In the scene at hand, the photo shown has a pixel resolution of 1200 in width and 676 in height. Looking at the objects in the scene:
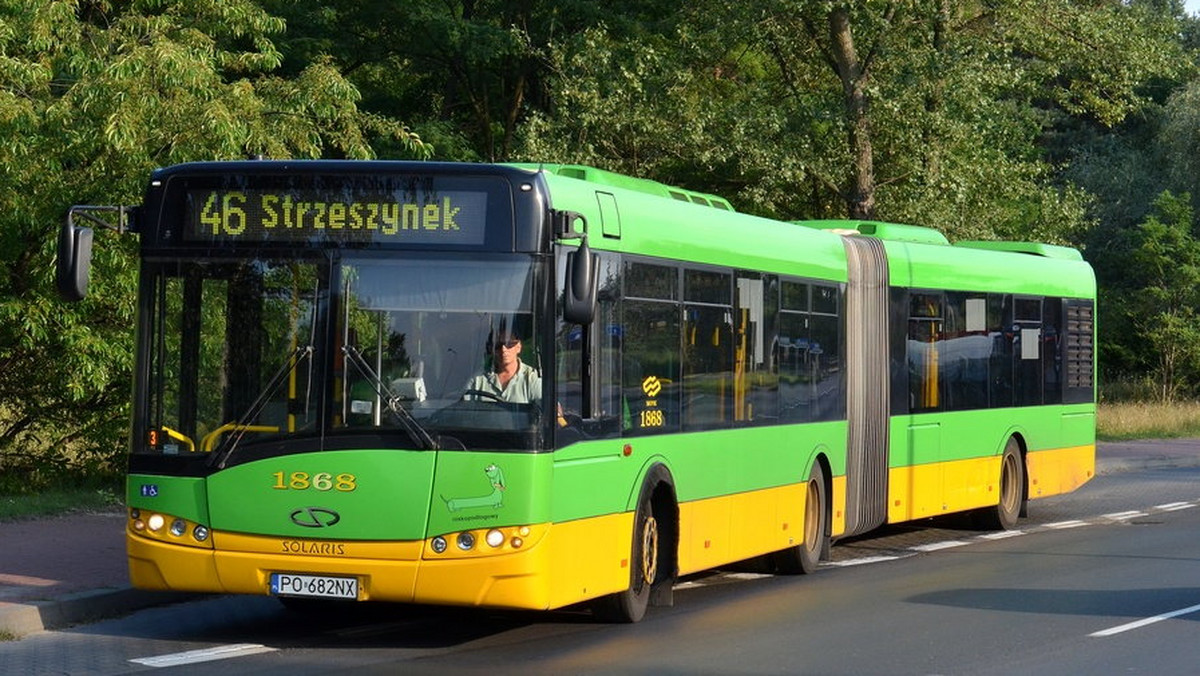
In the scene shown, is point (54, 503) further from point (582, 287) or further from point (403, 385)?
point (582, 287)

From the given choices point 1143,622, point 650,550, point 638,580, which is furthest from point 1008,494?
point 638,580

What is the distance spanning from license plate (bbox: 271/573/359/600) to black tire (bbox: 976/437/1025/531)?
38.8 feet

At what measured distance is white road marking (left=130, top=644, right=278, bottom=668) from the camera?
1090 centimetres

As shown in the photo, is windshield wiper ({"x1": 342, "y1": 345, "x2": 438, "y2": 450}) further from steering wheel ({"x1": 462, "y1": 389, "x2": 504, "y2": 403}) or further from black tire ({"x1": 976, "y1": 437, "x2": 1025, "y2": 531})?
black tire ({"x1": 976, "y1": 437, "x2": 1025, "y2": 531})

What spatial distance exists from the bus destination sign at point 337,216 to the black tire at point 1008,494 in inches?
459

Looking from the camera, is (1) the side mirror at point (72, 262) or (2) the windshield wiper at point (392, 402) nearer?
(2) the windshield wiper at point (392, 402)

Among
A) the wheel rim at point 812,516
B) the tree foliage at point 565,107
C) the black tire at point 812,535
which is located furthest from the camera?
the tree foliage at point 565,107

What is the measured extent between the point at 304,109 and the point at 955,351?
753 cm

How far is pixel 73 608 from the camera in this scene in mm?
12516

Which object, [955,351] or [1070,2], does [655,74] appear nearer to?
[1070,2]

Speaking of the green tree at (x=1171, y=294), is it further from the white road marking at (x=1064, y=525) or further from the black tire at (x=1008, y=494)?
the black tire at (x=1008, y=494)

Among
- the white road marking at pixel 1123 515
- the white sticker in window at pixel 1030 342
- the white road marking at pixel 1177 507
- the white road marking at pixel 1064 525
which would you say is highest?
the white sticker in window at pixel 1030 342

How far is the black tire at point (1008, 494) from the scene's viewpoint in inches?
849

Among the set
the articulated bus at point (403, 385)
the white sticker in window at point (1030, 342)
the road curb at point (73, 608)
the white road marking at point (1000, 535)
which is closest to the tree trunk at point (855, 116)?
the white sticker in window at point (1030, 342)
